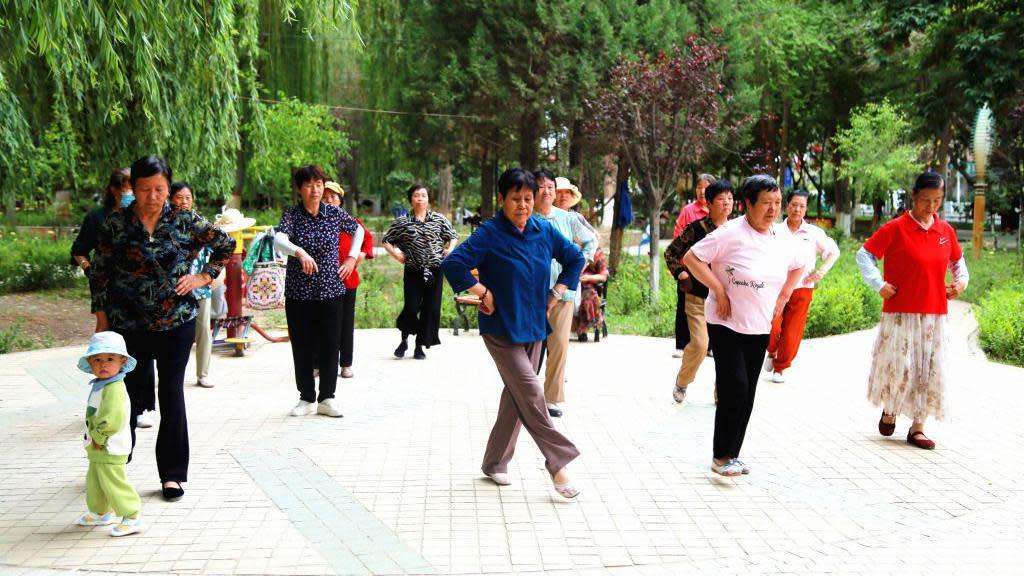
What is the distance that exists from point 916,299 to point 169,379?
4922 mm

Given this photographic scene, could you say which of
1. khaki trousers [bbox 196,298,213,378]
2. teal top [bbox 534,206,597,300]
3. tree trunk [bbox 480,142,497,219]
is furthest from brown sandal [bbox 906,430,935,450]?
tree trunk [bbox 480,142,497,219]

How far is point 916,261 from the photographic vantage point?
6531 millimetres

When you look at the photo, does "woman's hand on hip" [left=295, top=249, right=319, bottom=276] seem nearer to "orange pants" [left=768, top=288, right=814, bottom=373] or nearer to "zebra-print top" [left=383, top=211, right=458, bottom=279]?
"zebra-print top" [left=383, top=211, right=458, bottom=279]

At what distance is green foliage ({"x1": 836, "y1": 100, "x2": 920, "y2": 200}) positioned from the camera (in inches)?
1291

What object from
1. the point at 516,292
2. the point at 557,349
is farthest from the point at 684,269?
the point at 516,292

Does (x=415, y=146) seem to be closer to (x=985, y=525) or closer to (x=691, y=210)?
(x=691, y=210)

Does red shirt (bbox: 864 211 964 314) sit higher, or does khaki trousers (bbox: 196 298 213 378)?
red shirt (bbox: 864 211 964 314)

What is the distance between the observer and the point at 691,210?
9.76 metres

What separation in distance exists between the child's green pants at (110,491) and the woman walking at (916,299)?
16.0 ft

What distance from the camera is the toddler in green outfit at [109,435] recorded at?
467 centimetres

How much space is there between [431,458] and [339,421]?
134cm

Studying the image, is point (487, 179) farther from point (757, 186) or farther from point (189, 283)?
point (189, 283)

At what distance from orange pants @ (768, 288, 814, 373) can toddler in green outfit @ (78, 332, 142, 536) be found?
6179mm

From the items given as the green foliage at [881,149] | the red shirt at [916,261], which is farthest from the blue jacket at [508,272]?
the green foliage at [881,149]
